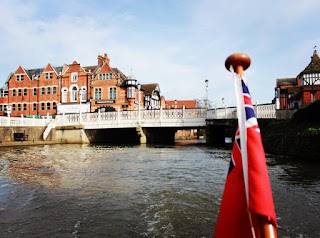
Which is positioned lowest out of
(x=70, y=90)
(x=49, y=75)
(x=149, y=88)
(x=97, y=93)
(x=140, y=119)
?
(x=140, y=119)

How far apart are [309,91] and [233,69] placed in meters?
41.7

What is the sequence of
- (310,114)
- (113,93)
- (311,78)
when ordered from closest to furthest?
(310,114) < (311,78) < (113,93)

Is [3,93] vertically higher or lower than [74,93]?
higher

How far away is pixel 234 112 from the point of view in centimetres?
2436

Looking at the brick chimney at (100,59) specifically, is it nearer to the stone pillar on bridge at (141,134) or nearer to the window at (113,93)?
the window at (113,93)

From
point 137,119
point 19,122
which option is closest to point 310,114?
point 137,119

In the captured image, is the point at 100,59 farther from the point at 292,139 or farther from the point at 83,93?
the point at 292,139

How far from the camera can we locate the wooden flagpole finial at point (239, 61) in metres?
1.86

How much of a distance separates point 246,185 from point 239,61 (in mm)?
832

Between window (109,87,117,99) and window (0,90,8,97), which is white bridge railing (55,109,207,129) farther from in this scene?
window (0,90,8,97)

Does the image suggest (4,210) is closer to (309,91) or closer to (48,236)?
(48,236)

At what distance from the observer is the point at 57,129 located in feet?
109

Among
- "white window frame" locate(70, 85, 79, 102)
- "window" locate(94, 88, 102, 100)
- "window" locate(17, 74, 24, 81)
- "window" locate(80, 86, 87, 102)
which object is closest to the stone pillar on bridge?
"window" locate(94, 88, 102, 100)

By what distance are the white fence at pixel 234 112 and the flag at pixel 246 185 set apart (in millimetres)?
20774
